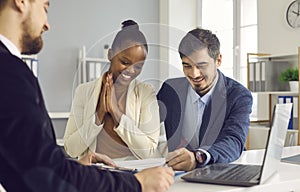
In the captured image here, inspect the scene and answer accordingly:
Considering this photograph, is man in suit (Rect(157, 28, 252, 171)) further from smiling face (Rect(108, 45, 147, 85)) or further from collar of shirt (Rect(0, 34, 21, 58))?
collar of shirt (Rect(0, 34, 21, 58))

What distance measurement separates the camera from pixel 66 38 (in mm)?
4453

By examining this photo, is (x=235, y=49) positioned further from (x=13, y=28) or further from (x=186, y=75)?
(x=13, y=28)

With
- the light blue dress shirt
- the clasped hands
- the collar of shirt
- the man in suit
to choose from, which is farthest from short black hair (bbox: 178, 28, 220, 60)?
the collar of shirt

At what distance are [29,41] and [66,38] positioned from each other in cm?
367

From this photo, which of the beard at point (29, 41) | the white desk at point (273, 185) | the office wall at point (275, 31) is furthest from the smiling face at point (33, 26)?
the office wall at point (275, 31)

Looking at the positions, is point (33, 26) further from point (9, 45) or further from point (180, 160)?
point (180, 160)

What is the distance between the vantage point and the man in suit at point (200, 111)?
1313 mm

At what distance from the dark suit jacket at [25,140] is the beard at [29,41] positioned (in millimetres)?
91

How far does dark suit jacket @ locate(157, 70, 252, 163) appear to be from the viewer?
1.34 m

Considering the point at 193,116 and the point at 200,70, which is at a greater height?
the point at 200,70

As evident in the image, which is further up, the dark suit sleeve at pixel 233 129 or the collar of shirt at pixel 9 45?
the collar of shirt at pixel 9 45

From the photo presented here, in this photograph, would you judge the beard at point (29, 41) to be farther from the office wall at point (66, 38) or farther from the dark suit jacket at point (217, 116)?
the office wall at point (66, 38)

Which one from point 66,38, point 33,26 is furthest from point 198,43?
point 66,38

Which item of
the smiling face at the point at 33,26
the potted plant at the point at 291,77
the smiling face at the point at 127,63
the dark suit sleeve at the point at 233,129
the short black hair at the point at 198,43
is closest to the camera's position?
the smiling face at the point at 33,26
